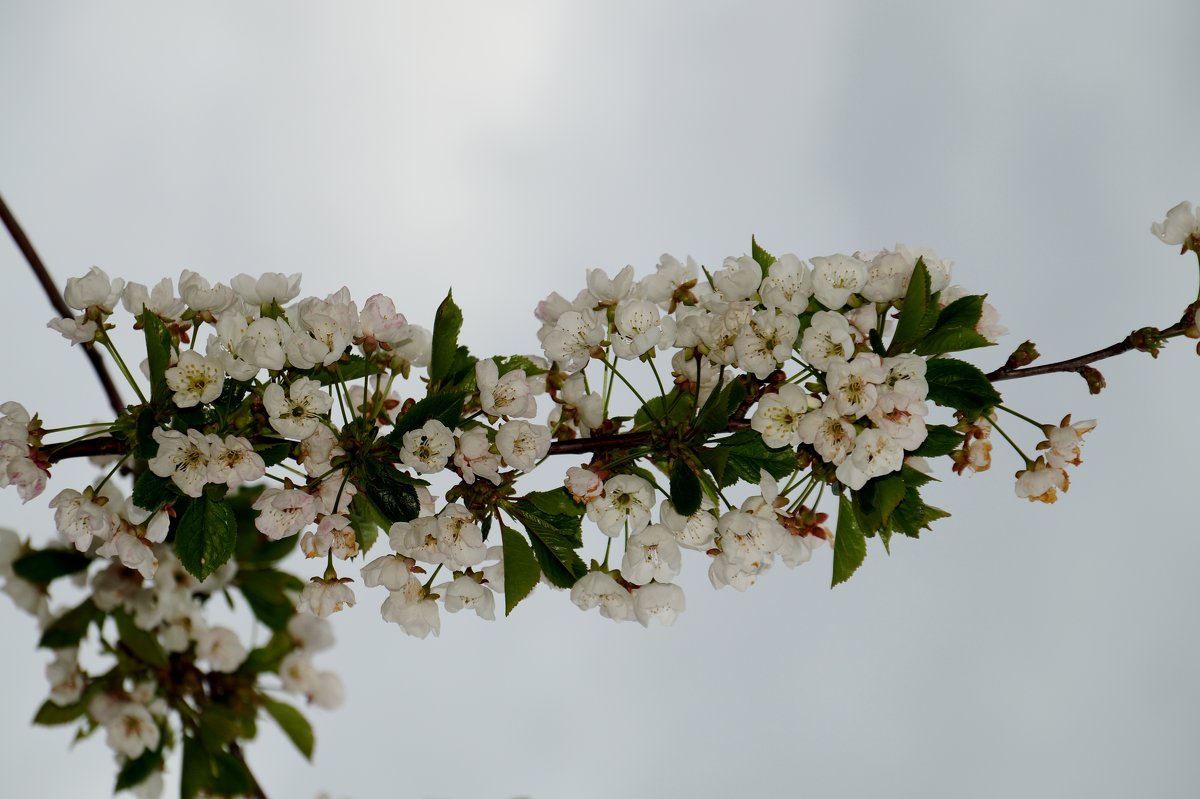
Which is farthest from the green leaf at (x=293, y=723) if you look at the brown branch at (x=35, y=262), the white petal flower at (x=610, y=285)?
the white petal flower at (x=610, y=285)

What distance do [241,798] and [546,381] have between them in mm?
1390

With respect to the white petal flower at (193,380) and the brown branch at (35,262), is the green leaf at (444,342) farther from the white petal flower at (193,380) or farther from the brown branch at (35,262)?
the brown branch at (35,262)

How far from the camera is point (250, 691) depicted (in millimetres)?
2426

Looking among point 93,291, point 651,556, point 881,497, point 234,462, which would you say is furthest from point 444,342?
point 881,497

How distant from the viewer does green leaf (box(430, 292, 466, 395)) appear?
4.67 feet

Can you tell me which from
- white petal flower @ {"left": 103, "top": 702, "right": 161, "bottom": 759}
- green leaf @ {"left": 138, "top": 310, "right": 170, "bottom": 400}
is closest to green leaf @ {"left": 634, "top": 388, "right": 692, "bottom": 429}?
green leaf @ {"left": 138, "top": 310, "right": 170, "bottom": 400}

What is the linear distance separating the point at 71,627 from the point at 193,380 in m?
1.36

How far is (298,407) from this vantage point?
1.34 m

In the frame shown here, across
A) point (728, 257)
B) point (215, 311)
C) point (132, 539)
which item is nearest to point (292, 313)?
point (215, 311)

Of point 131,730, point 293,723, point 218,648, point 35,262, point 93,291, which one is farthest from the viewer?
point 293,723

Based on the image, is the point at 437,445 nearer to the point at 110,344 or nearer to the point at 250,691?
the point at 110,344

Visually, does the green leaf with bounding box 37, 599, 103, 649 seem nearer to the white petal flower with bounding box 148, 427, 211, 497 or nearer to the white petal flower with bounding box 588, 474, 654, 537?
the white petal flower with bounding box 148, 427, 211, 497

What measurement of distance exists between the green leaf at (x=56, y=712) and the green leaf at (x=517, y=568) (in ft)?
4.84

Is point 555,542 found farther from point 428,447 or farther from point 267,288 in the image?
point 267,288
